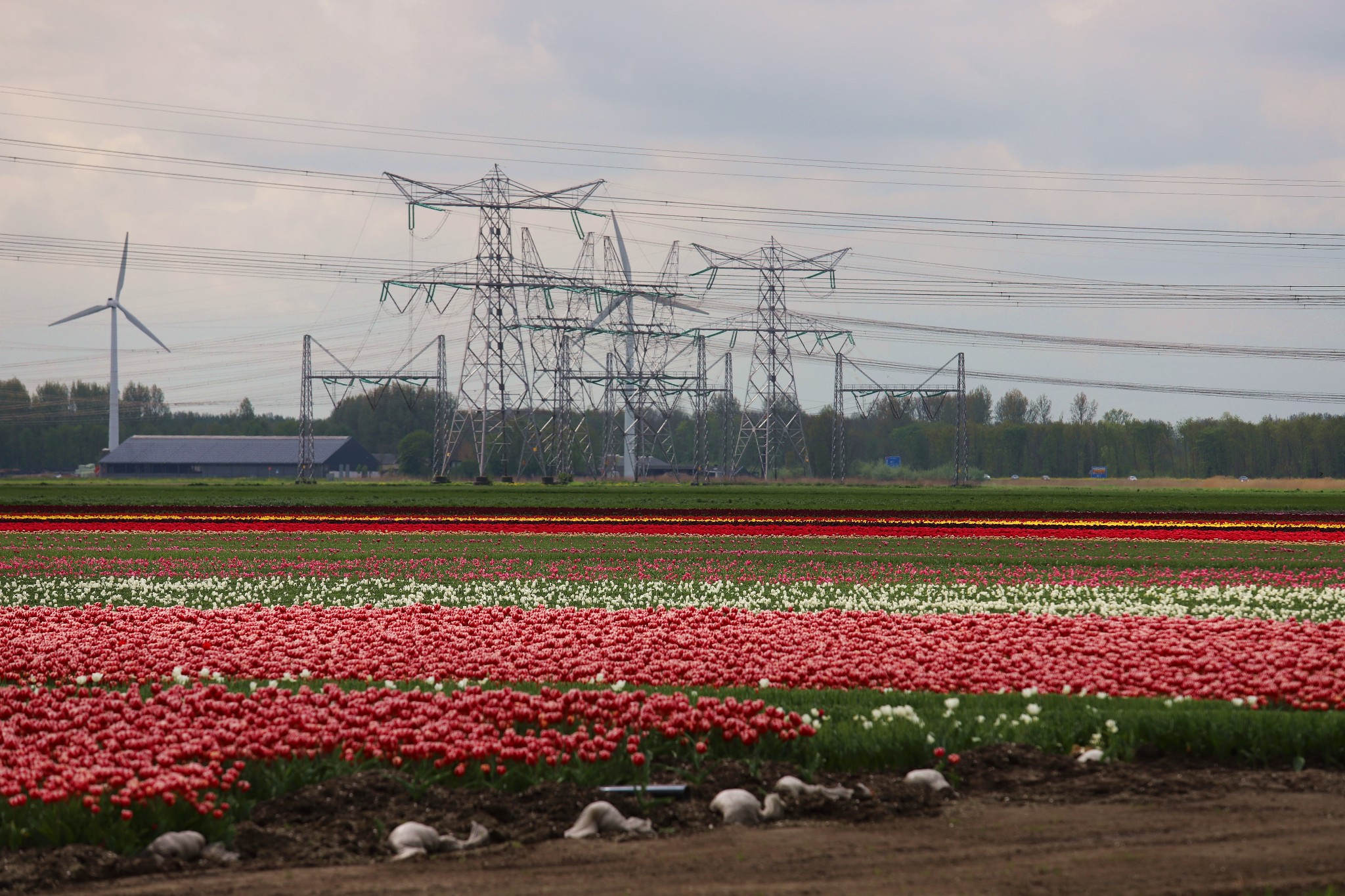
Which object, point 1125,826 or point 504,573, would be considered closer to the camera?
point 1125,826

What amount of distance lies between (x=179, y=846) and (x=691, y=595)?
11.5 meters

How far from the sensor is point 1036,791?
773cm

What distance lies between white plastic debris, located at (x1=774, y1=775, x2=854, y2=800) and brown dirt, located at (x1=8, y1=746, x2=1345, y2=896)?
14cm

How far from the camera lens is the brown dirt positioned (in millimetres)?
6148

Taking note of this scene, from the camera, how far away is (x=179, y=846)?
262 inches

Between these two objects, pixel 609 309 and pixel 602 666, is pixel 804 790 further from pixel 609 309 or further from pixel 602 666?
pixel 609 309

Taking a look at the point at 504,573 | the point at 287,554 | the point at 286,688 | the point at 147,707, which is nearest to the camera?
the point at 147,707

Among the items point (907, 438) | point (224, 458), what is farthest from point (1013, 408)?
point (224, 458)

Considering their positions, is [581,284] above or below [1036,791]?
above

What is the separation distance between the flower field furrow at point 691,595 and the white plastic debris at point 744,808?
860cm

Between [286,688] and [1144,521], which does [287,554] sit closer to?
[286,688]

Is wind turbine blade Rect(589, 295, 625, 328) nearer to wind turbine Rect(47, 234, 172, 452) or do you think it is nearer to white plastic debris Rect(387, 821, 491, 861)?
wind turbine Rect(47, 234, 172, 452)

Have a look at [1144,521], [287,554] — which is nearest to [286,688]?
[287,554]

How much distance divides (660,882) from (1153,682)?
21.3 feet
